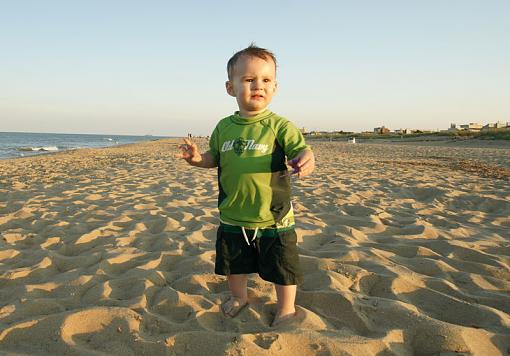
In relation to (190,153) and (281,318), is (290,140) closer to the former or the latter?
(190,153)

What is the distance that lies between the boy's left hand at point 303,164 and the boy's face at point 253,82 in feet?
1.27

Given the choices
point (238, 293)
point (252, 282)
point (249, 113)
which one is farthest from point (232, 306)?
point (249, 113)

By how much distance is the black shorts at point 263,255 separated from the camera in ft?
6.33

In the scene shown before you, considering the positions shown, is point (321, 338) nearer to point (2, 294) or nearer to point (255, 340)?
point (255, 340)

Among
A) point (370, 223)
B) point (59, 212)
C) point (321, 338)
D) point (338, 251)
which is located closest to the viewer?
point (321, 338)

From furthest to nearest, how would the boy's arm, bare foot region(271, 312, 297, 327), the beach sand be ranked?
the boy's arm < bare foot region(271, 312, 297, 327) < the beach sand

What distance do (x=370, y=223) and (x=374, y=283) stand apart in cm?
156

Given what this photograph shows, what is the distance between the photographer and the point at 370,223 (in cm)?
382

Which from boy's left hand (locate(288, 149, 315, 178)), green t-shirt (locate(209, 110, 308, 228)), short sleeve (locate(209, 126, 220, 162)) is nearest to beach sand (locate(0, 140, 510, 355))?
green t-shirt (locate(209, 110, 308, 228))

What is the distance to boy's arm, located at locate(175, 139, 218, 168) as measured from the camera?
82.0 inches

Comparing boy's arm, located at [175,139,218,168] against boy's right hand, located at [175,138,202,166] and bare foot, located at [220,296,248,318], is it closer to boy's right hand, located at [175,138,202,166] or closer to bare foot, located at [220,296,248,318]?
boy's right hand, located at [175,138,202,166]

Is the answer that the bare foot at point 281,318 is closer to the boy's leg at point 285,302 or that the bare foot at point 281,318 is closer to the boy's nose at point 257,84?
the boy's leg at point 285,302

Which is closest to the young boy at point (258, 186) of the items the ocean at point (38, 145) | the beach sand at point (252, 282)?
the beach sand at point (252, 282)

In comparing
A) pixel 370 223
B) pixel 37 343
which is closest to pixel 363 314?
pixel 37 343
